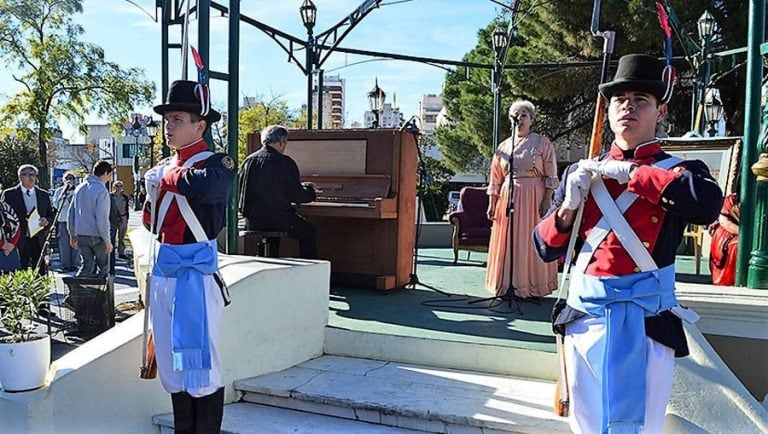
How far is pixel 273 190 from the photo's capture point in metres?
4.98

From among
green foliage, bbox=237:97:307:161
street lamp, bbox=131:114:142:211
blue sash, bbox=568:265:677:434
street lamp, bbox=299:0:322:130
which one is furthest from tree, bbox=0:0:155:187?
blue sash, bbox=568:265:677:434

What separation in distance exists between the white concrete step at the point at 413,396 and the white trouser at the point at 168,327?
771 millimetres

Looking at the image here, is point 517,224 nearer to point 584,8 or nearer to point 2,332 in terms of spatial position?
point 2,332

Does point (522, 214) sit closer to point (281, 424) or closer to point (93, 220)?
point (281, 424)

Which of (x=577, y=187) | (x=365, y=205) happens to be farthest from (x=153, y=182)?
(x=365, y=205)

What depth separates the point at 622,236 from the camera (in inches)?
77.0

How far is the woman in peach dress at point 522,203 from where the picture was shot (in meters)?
4.70

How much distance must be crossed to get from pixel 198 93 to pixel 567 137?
13.8 metres

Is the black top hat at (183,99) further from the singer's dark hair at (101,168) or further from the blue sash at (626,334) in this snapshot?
the singer's dark hair at (101,168)

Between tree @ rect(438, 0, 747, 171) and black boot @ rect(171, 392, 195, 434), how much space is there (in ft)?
24.0

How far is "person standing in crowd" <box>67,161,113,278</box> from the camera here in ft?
23.8

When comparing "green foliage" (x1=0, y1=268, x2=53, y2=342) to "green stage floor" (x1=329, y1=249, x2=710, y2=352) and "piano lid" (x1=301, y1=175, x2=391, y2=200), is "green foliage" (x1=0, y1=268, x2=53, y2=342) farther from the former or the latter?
"piano lid" (x1=301, y1=175, x2=391, y2=200)

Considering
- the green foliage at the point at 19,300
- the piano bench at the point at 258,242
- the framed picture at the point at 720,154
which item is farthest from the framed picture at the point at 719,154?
the green foliage at the point at 19,300

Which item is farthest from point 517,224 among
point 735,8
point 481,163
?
point 481,163
